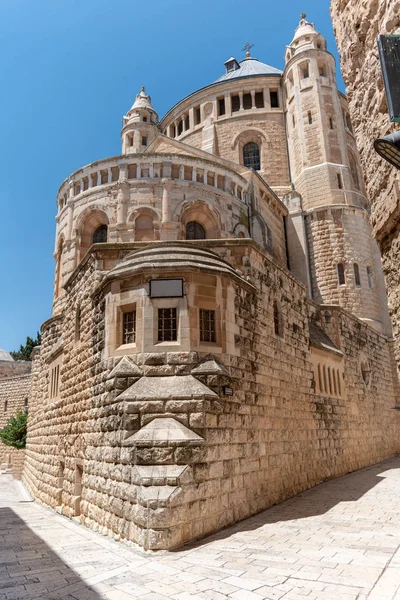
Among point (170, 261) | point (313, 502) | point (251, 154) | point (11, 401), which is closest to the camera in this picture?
point (170, 261)

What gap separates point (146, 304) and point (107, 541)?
4018 millimetres

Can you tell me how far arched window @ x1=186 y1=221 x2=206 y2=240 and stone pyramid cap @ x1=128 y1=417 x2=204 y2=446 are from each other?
40.8 feet

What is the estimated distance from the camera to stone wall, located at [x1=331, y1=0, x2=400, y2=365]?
3830 mm

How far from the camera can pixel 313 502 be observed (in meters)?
9.69

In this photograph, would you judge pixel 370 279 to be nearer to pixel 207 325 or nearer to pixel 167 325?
pixel 207 325

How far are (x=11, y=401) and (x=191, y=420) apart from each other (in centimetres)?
2802

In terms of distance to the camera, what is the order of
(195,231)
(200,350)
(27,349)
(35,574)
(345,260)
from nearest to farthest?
(35,574)
(200,350)
(195,231)
(345,260)
(27,349)

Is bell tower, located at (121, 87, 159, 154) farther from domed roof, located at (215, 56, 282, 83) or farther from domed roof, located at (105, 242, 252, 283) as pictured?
domed roof, located at (105, 242, 252, 283)

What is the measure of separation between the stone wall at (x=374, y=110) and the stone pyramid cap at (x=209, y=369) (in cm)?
416

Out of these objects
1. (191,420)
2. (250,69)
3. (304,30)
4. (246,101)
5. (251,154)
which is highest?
(250,69)

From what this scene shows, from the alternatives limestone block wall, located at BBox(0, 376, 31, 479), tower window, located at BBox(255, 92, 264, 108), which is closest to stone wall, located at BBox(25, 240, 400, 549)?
limestone block wall, located at BBox(0, 376, 31, 479)

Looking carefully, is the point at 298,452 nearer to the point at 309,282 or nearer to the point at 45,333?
the point at 45,333

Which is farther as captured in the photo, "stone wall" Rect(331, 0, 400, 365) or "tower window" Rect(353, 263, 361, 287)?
"tower window" Rect(353, 263, 361, 287)

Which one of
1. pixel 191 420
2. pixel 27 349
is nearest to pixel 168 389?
pixel 191 420
